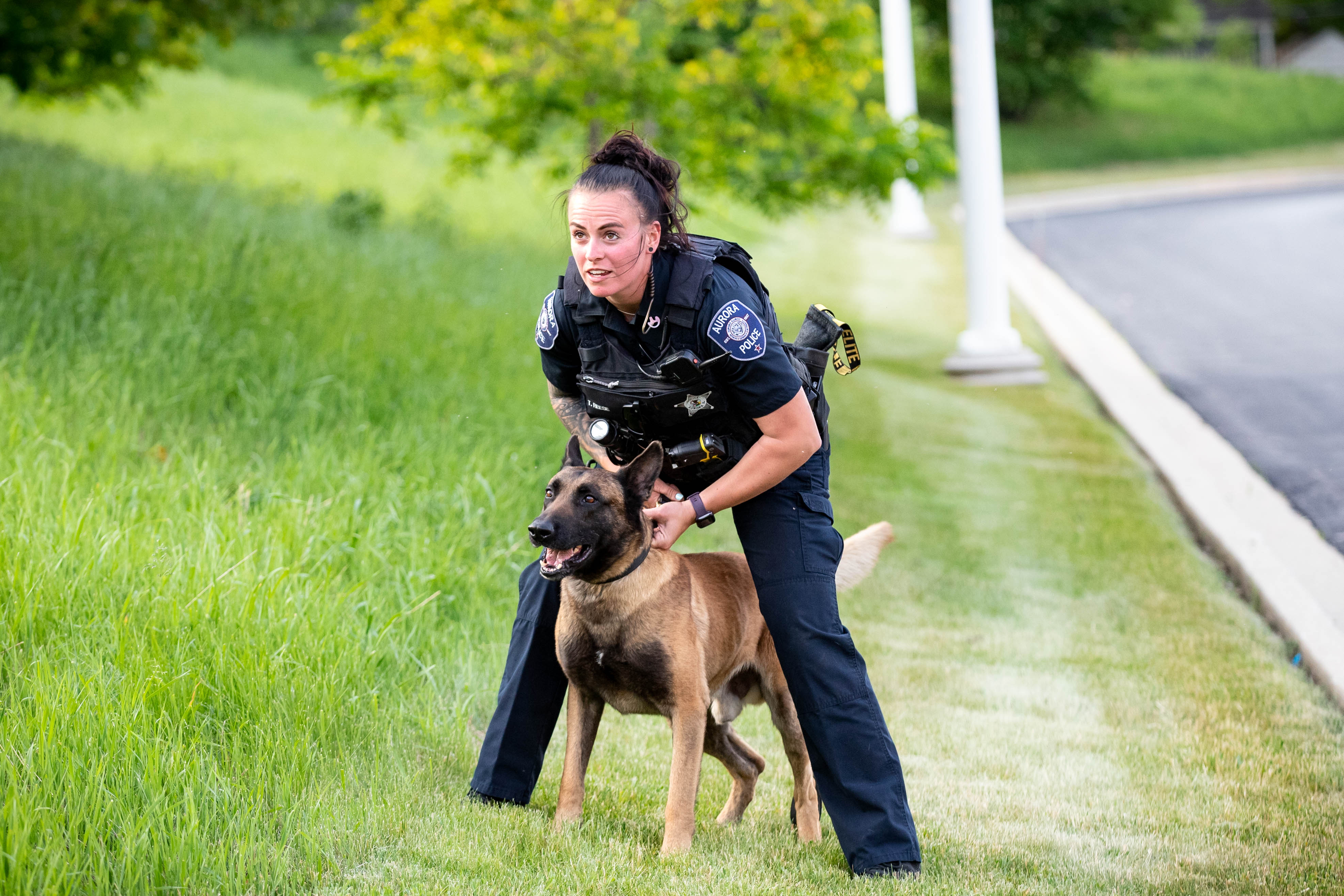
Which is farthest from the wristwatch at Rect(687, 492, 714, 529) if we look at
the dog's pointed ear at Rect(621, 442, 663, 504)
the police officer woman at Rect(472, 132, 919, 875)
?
the dog's pointed ear at Rect(621, 442, 663, 504)

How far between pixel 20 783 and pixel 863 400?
899 cm

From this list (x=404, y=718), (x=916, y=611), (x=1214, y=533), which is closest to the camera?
(x=404, y=718)

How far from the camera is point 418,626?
5211 mm

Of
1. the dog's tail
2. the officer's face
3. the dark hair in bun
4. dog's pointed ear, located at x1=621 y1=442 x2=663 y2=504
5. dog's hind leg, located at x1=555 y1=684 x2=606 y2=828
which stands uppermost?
the dark hair in bun

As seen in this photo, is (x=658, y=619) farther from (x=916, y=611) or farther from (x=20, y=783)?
(x=916, y=611)

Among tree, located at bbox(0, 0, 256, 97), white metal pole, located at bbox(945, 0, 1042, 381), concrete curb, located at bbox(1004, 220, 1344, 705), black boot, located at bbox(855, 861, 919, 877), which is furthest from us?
white metal pole, located at bbox(945, 0, 1042, 381)

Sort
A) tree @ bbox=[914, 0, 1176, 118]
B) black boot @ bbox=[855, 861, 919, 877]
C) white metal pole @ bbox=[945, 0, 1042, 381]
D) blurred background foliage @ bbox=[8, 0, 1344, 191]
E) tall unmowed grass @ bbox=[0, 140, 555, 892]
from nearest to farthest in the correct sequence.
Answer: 1. tall unmowed grass @ bbox=[0, 140, 555, 892]
2. black boot @ bbox=[855, 861, 919, 877]
3. blurred background foliage @ bbox=[8, 0, 1344, 191]
4. white metal pole @ bbox=[945, 0, 1042, 381]
5. tree @ bbox=[914, 0, 1176, 118]

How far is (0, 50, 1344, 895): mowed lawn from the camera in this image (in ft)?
11.5

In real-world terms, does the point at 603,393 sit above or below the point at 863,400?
above

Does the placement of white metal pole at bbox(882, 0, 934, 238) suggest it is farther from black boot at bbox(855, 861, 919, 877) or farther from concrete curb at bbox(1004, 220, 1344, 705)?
black boot at bbox(855, 861, 919, 877)

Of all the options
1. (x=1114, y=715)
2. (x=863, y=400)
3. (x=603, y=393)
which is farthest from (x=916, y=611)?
(x=863, y=400)

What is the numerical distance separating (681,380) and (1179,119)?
4484cm

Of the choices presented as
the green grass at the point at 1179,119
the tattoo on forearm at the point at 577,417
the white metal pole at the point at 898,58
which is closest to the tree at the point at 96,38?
the tattoo on forearm at the point at 577,417

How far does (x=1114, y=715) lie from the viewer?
532 centimetres
